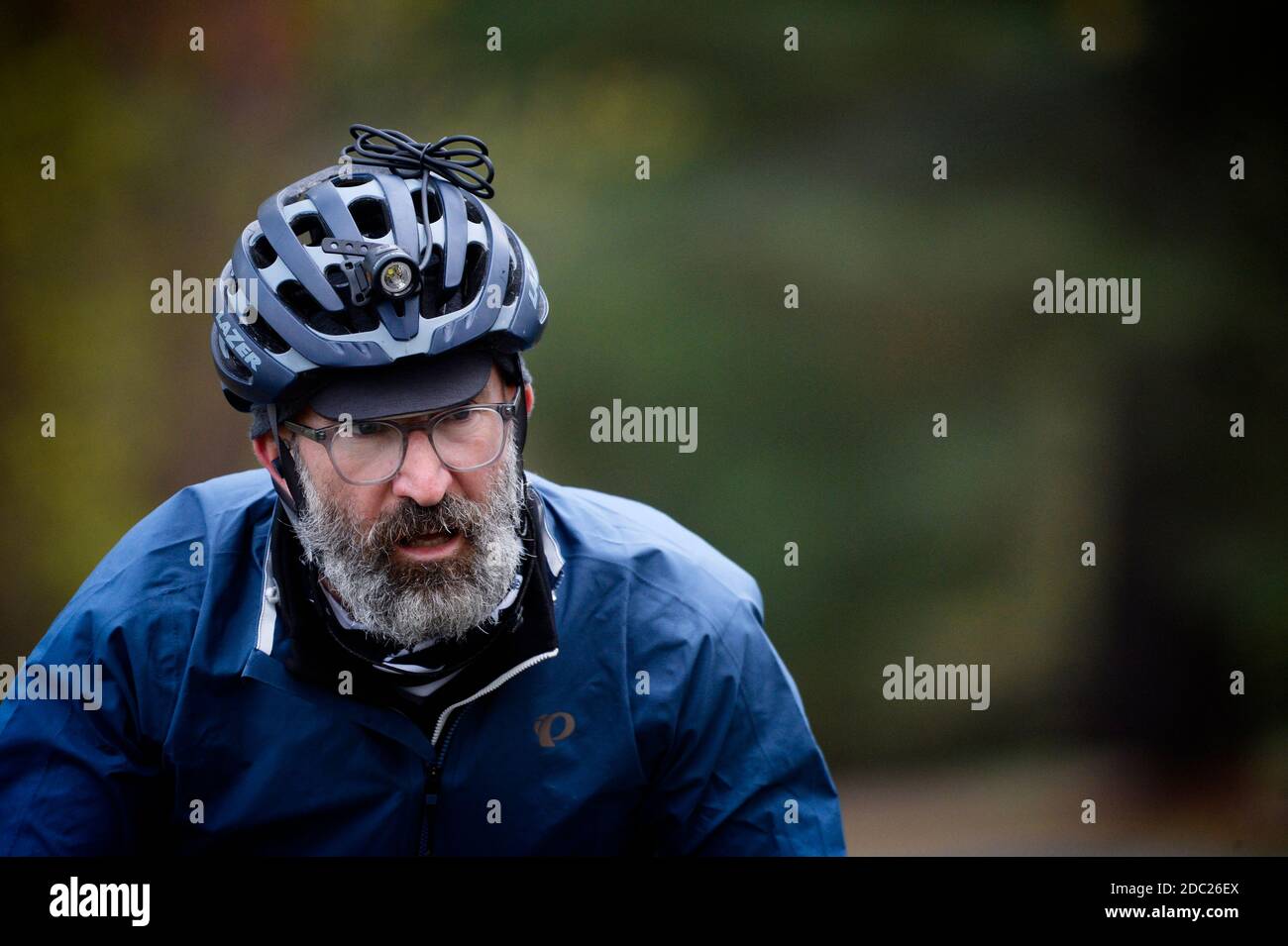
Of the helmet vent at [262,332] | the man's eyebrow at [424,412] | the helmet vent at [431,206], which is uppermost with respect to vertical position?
the helmet vent at [431,206]

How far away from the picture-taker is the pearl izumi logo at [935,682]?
6480 millimetres

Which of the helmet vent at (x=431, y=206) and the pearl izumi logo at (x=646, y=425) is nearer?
the helmet vent at (x=431, y=206)

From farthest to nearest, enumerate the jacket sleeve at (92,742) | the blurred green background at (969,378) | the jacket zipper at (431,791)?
the blurred green background at (969,378) → the jacket zipper at (431,791) → the jacket sleeve at (92,742)

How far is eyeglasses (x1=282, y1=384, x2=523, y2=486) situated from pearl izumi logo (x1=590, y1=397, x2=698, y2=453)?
3530mm

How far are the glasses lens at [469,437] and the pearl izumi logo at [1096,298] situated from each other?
175 inches

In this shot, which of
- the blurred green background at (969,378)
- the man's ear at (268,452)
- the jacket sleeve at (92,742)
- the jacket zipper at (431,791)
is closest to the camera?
the jacket sleeve at (92,742)

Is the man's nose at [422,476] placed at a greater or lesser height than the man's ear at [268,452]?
lesser

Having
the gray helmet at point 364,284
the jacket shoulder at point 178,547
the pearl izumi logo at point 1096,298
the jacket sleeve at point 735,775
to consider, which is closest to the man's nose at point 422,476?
the gray helmet at point 364,284

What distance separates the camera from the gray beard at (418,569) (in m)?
2.60

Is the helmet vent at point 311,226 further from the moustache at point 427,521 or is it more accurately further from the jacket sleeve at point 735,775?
the jacket sleeve at point 735,775

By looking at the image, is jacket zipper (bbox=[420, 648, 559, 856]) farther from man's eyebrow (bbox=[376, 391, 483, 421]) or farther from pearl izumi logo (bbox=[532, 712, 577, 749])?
man's eyebrow (bbox=[376, 391, 483, 421])

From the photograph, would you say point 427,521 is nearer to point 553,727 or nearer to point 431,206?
point 553,727

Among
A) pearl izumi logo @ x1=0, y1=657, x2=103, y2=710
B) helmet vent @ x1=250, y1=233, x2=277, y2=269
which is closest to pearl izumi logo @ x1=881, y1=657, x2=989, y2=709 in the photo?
helmet vent @ x1=250, y1=233, x2=277, y2=269

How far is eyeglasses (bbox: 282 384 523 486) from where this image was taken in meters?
2.59
